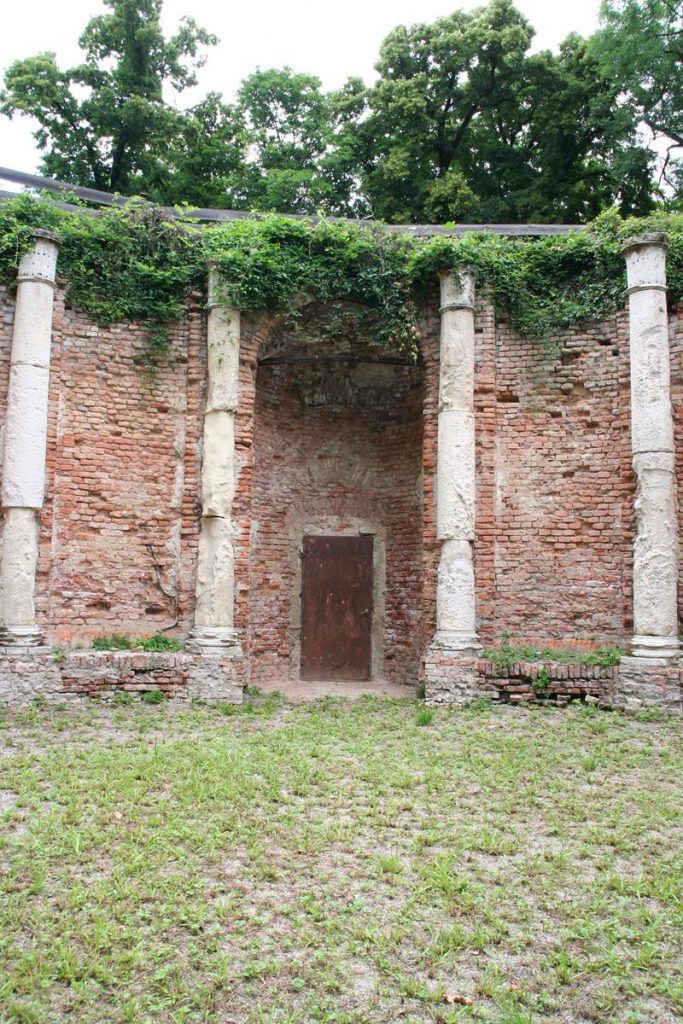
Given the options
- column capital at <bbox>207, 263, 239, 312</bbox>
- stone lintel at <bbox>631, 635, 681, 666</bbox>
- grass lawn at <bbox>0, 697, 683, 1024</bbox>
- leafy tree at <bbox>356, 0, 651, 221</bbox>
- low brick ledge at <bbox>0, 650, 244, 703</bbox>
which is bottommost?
grass lawn at <bbox>0, 697, 683, 1024</bbox>

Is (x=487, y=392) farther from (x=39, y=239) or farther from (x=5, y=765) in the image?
(x=5, y=765)

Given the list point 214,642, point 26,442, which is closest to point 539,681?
point 214,642

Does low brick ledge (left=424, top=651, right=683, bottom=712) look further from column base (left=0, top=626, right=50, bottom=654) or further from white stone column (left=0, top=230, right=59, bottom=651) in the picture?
white stone column (left=0, top=230, right=59, bottom=651)

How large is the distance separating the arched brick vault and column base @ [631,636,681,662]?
125 inches

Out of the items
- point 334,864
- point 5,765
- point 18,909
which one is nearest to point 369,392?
point 5,765

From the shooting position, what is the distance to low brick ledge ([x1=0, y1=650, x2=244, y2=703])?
8.48 m

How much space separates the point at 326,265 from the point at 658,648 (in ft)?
20.8

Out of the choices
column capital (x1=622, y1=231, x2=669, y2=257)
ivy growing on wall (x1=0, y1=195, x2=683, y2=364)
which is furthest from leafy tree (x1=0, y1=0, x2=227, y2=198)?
column capital (x1=622, y1=231, x2=669, y2=257)

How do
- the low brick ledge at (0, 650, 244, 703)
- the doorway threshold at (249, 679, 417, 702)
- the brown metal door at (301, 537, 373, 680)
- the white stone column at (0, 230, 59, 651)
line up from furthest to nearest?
the brown metal door at (301, 537, 373, 680)
the doorway threshold at (249, 679, 417, 702)
the white stone column at (0, 230, 59, 651)
the low brick ledge at (0, 650, 244, 703)

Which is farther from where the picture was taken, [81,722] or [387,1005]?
[81,722]

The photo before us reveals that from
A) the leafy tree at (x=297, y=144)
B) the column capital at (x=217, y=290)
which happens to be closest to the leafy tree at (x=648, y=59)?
the leafy tree at (x=297, y=144)

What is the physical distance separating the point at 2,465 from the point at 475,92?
15.6 metres

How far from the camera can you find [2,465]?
8961 millimetres

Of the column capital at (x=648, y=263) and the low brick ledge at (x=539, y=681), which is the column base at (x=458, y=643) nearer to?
the low brick ledge at (x=539, y=681)
